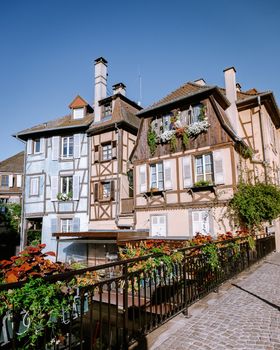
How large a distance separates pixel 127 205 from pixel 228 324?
13065 mm

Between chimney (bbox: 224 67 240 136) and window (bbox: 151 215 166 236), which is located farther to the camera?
chimney (bbox: 224 67 240 136)

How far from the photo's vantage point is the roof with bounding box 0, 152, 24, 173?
3122cm

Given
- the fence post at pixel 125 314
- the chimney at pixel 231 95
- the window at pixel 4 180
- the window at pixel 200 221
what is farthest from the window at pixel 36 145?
the fence post at pixel 125 314

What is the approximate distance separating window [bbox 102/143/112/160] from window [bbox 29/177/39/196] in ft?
19.2

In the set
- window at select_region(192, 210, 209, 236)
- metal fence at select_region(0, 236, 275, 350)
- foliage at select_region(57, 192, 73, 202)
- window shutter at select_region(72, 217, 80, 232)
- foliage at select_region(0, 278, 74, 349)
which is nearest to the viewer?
foliage at select_region(0, 278, 74, 349)

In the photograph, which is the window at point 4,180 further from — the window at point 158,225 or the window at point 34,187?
the window at point 158,225

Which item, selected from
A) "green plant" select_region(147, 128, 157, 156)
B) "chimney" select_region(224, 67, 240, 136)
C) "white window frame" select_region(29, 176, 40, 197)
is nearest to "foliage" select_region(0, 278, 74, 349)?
"green plant" select_region(147, 128, 157, 156)

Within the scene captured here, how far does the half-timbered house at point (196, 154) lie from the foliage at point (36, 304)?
36.9ft

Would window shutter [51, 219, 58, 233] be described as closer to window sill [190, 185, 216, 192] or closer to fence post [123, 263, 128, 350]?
window sill [190, 185, 216, 192]

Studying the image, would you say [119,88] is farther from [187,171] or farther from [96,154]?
[187,171]

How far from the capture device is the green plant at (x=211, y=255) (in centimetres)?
591

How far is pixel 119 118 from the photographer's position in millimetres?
18875

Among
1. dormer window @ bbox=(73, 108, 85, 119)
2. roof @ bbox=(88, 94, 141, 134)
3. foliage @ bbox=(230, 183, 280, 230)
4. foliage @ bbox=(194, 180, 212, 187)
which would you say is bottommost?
foliage @ bbox=(230, 183, 280, 230)

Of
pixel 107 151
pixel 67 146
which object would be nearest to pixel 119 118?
pixel 107 151
